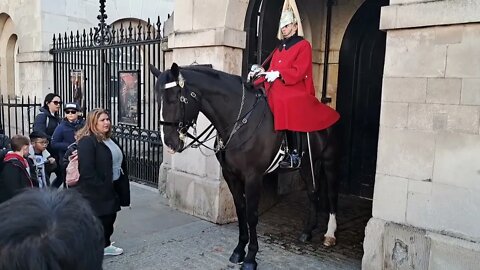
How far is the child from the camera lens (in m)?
4.80

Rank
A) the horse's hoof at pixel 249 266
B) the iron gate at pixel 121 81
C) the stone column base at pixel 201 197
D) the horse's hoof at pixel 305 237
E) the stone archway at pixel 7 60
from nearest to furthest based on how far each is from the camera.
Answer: the horse's hoof at pixel 249 266 → the horse's hoof at pixel 305 237 → the stone column base at pixel 201 197 → the iron gate at pixel 121 81 → the stone archway at pixel 7 60

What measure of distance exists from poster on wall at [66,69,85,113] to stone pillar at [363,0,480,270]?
23.1ft

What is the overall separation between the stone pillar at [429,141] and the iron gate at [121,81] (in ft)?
13.7

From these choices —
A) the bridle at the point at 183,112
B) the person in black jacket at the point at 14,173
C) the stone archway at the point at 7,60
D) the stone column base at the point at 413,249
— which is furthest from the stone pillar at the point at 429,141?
the stone archway at the point at 7,60

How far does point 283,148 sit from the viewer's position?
4.52 m

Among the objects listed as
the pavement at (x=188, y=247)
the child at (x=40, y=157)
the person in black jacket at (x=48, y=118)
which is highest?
the person in black jacket at (x=48, y=118)

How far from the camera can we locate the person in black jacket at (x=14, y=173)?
12.3 ft

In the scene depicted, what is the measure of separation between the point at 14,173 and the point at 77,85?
5831mm

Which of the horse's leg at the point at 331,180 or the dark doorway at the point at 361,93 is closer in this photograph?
the horse's leg at the point at 331,180

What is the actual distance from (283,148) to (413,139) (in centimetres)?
132

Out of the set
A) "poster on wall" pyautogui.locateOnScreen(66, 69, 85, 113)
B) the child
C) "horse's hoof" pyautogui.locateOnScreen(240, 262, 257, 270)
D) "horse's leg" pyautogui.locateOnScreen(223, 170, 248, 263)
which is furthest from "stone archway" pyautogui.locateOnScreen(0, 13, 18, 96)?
"horse's hoof" pyautogui.locateOnScreen(240, 262, 257, 270)

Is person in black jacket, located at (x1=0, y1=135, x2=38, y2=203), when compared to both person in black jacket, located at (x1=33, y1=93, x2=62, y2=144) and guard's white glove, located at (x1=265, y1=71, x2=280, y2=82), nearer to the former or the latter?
guard's white glove, located at (x1=265, y1=71, x2=280, y2=82)

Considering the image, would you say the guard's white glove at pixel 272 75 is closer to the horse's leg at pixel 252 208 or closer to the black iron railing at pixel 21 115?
the horse's leg at pixel 252 208

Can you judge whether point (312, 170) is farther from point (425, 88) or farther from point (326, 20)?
point (326, 20)
